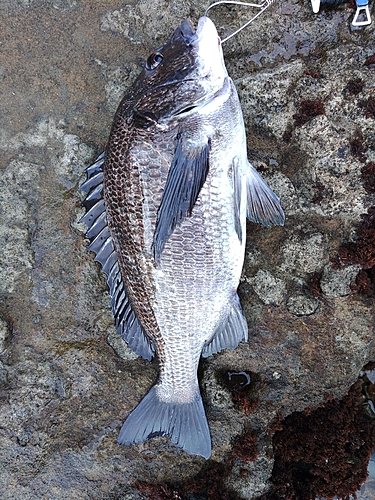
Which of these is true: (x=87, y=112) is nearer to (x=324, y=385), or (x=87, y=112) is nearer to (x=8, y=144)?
(x=8, y=144)

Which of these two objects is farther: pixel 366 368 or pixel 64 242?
pixel 366 368

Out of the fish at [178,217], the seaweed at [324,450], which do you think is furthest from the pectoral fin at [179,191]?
A: the seaweed at [324,450]

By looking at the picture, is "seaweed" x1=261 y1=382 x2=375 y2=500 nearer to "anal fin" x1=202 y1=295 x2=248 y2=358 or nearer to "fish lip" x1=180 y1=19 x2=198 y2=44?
"anal fin" x1=202 y1=295 x2=248 y2=358

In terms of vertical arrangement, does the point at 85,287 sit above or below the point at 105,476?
above

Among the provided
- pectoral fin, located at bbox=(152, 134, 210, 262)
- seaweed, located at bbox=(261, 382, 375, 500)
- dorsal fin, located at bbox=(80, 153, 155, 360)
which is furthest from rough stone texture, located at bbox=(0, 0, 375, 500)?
pectoral fin, located at bbox=(152, 134, 210, 262)

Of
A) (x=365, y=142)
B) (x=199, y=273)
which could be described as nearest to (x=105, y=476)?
(x=199, y=273)

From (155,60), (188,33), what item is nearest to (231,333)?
(155,60)

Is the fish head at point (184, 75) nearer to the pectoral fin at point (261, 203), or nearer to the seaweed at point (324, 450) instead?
the pectoral fin at point (261, 203)
